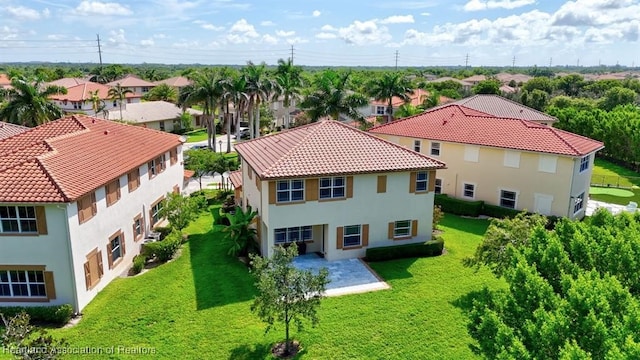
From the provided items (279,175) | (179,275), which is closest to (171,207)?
(179,275)

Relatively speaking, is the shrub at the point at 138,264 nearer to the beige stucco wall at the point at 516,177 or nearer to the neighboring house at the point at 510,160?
the neighboring house at the point at 510,160

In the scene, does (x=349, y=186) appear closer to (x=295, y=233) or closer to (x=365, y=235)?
(x=365, y=235)

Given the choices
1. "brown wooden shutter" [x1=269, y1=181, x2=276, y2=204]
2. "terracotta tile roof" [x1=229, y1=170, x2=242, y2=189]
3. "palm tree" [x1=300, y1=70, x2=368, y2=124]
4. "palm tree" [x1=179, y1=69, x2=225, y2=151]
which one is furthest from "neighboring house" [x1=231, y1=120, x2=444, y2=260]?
"palm tree" [x1=179, y1=69, x2=225, y2=151]

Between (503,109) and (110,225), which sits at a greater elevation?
(503,109)

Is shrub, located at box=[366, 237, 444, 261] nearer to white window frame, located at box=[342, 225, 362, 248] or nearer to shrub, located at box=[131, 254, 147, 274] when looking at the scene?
white window frame, located at box=[342, 225, 362, 248]

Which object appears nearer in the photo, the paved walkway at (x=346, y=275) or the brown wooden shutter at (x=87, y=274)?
the brown wooden shutter at (x=87, y=274)

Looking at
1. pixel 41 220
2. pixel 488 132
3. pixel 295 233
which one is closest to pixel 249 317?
pixel 295 233

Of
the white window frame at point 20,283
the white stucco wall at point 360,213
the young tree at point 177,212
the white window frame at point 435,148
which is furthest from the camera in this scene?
the white window frame at point 435,148

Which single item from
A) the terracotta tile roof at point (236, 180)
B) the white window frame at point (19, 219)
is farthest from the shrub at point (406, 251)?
the white window frame at point (19, 219)
